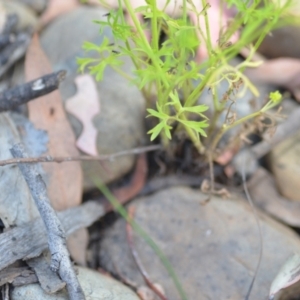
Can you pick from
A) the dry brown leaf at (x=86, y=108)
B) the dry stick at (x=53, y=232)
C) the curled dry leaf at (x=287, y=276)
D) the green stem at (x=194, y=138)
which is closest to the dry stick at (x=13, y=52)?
the dry brown leaf at (x=86, y=108)

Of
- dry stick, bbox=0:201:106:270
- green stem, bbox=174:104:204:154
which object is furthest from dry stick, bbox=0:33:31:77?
green stem, bbox=174:104:204:154

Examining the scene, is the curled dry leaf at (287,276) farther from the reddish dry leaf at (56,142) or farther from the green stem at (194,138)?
the reddish dry leaf at (56,142)

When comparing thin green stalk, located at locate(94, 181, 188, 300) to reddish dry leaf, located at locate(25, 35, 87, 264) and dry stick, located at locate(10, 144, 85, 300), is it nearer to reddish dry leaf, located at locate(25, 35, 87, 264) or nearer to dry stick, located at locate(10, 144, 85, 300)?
reddish dry leaf, located at locate(25, 35, 87, 264)

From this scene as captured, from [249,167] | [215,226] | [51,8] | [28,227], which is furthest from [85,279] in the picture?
[51,8]

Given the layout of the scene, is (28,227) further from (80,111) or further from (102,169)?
(80,111)

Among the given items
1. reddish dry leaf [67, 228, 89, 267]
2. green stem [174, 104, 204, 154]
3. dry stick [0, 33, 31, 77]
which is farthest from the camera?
dry stick [0, 33, 31, 77]

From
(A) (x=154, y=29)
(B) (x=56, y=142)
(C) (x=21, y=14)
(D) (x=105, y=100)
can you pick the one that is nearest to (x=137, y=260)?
(B) (x=56, y=142)
